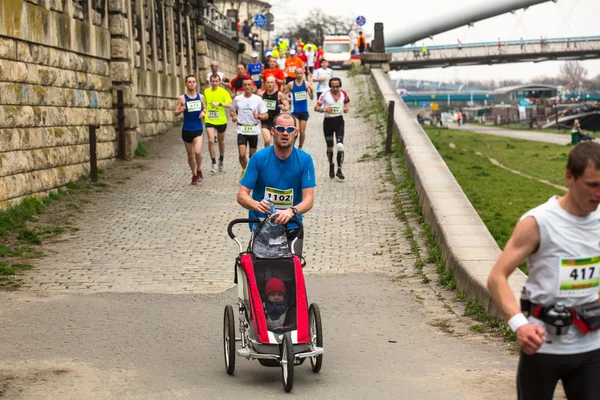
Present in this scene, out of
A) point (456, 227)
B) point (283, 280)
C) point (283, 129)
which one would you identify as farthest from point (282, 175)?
point (456, 227)

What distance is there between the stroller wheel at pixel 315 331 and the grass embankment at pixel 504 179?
278 inches

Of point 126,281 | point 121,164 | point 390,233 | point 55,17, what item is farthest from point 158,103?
point 126,281

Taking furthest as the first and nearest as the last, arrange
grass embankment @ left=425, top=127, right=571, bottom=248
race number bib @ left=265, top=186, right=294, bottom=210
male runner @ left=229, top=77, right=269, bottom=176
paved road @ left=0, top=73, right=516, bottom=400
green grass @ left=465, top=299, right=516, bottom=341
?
1. male runner @ left=229, top=77, right=269, bottom=176
2. grass embankment @ left=425, top=127, right=571, bottom=248
3. green grass @ left=465, top=299, right=516, bottom=341
4. race number bib @ left=265, top=186, right=294, bottom=210
5. paved road @ left=0, top=73, right=516, bottom=400

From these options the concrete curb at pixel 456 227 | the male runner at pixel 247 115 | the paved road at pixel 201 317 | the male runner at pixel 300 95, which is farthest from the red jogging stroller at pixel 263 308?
the male runner at pixel 300 95

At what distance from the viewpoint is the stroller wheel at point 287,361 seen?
6.74m

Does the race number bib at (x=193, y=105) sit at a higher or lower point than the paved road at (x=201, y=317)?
higher

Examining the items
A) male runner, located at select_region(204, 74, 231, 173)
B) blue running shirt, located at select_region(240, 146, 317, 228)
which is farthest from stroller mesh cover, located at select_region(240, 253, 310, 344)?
male runner, located at select_region(204, 74, 231, 173)

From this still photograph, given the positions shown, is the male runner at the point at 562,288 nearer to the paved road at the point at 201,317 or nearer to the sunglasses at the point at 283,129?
the paved road at the point at 201,317

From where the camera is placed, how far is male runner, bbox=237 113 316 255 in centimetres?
761

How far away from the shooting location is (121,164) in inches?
880

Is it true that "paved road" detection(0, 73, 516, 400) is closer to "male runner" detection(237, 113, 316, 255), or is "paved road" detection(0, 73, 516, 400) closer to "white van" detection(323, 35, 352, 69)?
"male runner" detection(237, 113, 316, 255)

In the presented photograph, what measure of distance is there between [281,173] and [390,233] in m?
6.66

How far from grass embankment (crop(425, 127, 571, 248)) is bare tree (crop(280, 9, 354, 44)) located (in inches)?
2647

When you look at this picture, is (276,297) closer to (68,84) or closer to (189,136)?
(189,136)
